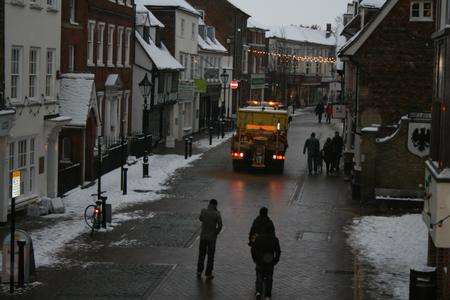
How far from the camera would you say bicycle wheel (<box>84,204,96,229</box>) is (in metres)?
23.6

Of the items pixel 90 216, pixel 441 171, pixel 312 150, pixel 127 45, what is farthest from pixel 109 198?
pixel 127 45

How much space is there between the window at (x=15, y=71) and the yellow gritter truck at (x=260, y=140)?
47.4 ft

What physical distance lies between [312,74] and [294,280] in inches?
4456

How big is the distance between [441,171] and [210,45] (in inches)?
2205

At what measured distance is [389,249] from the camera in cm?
2234

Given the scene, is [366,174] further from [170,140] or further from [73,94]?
[170,140]

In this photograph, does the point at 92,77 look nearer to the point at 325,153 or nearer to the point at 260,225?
the point at 325,153

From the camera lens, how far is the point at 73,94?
31.3m

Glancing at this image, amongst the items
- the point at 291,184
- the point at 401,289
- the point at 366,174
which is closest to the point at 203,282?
the point at 401,289

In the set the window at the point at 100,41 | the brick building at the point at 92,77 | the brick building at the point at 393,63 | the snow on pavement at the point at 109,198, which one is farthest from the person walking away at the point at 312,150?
the window at the point at 100,41

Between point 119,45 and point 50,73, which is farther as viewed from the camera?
point 119,45

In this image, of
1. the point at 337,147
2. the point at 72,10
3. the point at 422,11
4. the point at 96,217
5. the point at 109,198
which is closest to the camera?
the point at 96,217

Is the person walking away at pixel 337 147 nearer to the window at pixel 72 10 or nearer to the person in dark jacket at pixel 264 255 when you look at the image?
the window at pixel 72 10

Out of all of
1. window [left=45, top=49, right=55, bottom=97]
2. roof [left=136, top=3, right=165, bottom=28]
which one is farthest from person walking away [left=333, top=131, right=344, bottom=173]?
roof [left=136, top=3, right=165, bottom=28]
